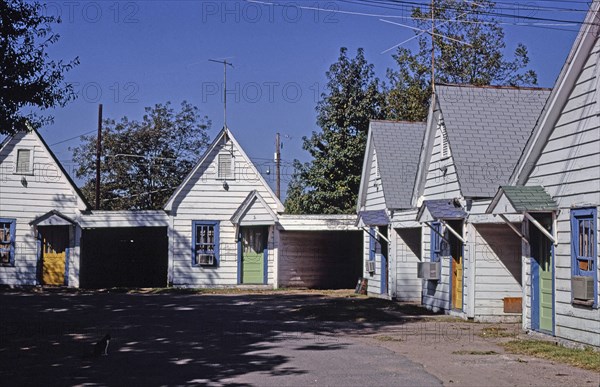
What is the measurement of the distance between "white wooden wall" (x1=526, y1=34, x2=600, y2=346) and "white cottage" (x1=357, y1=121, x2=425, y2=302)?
845 cm

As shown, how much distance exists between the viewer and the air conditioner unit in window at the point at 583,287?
12.9m

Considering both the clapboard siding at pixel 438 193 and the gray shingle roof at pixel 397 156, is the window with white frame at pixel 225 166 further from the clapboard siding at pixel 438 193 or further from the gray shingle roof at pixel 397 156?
the clapboard siding at pixel 438 193

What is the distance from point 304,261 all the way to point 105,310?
1213cm

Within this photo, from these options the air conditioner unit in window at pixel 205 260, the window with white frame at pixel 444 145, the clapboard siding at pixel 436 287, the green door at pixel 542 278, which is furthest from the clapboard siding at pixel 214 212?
the green door at pixel 542 278

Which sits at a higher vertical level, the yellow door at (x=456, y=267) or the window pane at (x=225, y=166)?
the window pane at (x=225, y=166)

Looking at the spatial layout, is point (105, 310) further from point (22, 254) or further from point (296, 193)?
point (296, 193)

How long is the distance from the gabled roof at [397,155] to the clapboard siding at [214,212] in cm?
583

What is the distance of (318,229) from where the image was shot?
3017 cm

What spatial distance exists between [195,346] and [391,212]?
1235 centimetres

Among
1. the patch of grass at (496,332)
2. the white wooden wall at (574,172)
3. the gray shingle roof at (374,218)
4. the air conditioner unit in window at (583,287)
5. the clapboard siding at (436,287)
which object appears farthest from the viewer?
the gray shingle roof at (374,218)

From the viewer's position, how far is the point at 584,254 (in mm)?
13375

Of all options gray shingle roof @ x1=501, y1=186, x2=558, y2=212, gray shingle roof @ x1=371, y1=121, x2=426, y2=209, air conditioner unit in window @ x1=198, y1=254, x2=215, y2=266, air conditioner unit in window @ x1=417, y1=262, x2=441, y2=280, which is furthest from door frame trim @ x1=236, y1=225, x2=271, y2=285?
gray shingle roof @ x1=501, y1=186, x2=558, y2=212

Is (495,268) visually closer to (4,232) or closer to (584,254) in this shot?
(584,254)

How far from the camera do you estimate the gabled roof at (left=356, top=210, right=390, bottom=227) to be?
992 inches
